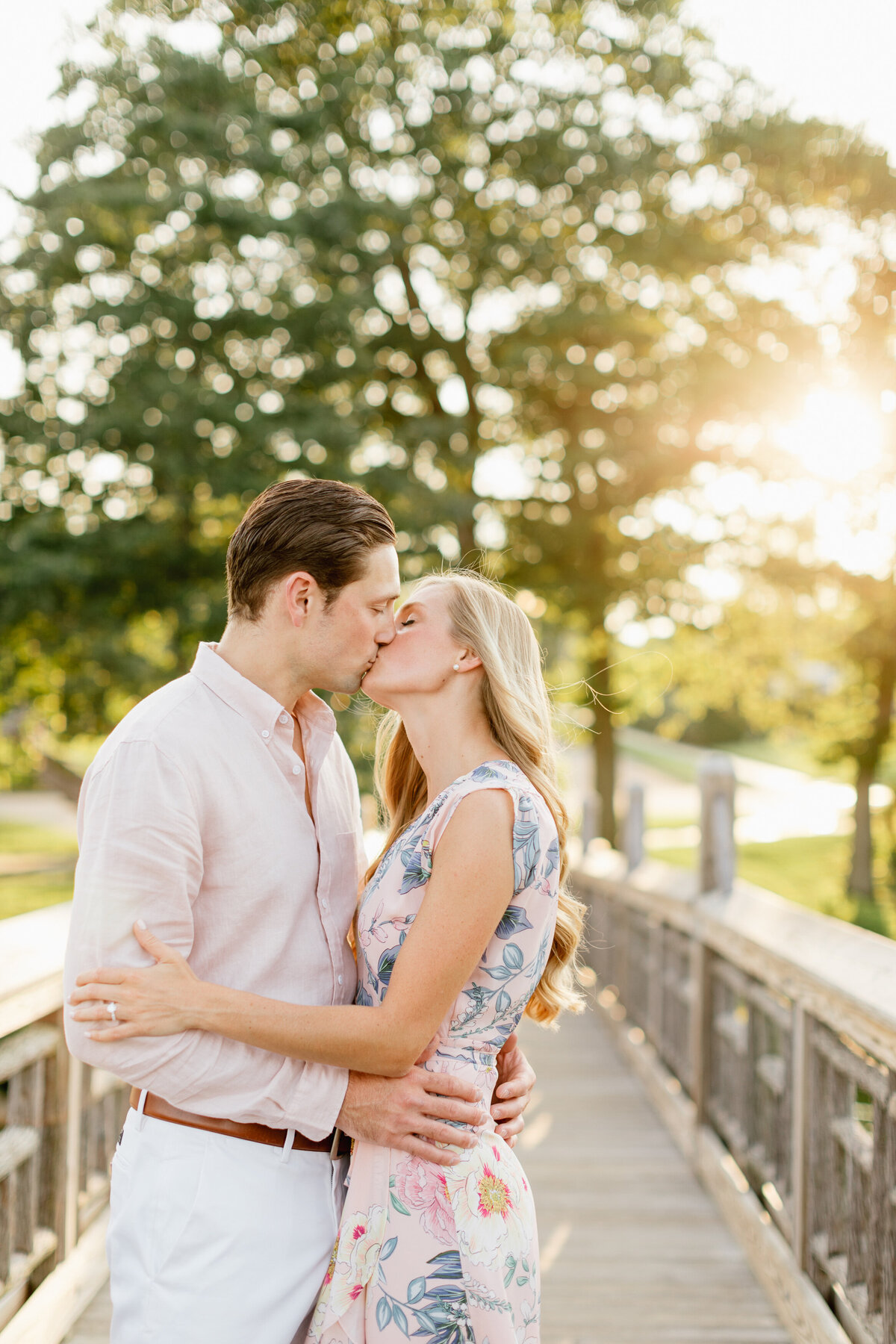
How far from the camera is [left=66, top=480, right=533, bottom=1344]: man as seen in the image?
1849mm

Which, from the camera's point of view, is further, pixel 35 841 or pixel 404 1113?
pixel 35 841

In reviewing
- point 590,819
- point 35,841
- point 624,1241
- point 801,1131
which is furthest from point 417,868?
point 35,841

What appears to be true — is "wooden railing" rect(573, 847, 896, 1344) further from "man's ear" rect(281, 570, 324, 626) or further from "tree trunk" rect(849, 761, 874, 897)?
"tree trunk" rect(849, 761, 874, 897)

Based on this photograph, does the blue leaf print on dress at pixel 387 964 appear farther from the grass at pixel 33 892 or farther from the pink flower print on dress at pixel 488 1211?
the grass at pixel 33 892

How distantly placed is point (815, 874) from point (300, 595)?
24.2 metres

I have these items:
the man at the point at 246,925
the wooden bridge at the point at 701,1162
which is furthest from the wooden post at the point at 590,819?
the man at the point at 246,925

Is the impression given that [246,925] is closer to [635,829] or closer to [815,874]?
[635,829]

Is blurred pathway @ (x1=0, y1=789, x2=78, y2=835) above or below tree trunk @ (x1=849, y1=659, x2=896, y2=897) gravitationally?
below

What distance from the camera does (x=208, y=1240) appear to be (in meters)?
1.88

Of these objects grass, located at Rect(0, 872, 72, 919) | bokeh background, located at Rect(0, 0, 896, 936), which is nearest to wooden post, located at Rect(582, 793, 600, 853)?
bokeh background, located at Rect(0, 0, 896, 936)

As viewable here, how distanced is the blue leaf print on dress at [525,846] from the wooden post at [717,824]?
10.3ft

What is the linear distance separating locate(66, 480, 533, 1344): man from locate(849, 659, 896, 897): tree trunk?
18164mm

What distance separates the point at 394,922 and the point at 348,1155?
19.2 inches

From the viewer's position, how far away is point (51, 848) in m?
28.6
